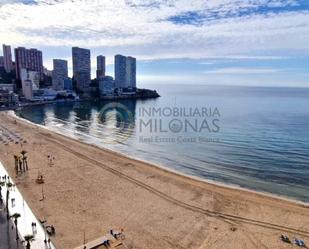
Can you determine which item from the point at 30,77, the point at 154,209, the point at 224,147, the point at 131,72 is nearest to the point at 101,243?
the point at 154,209

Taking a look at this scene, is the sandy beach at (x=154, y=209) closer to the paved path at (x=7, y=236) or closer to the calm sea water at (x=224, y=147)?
the paved path at (x=7, y=236)

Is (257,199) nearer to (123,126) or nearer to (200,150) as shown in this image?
(200,150)

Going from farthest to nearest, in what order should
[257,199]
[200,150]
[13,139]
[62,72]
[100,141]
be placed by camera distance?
[62,72] < [100,141] < [13,139] < [200,150] < [257,199]

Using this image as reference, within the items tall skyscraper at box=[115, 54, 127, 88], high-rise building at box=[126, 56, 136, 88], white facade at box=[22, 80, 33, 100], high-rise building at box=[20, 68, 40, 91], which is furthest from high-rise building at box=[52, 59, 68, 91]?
high-rise building at box=[126, 56, 136, 88]

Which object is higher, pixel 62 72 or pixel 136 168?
pixel 62 72

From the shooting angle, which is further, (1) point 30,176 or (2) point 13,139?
(2) point 13,139

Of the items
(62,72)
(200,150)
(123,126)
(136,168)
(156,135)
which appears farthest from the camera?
(62,72)

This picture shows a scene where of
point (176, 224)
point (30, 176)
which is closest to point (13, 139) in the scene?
point (30, 176)
